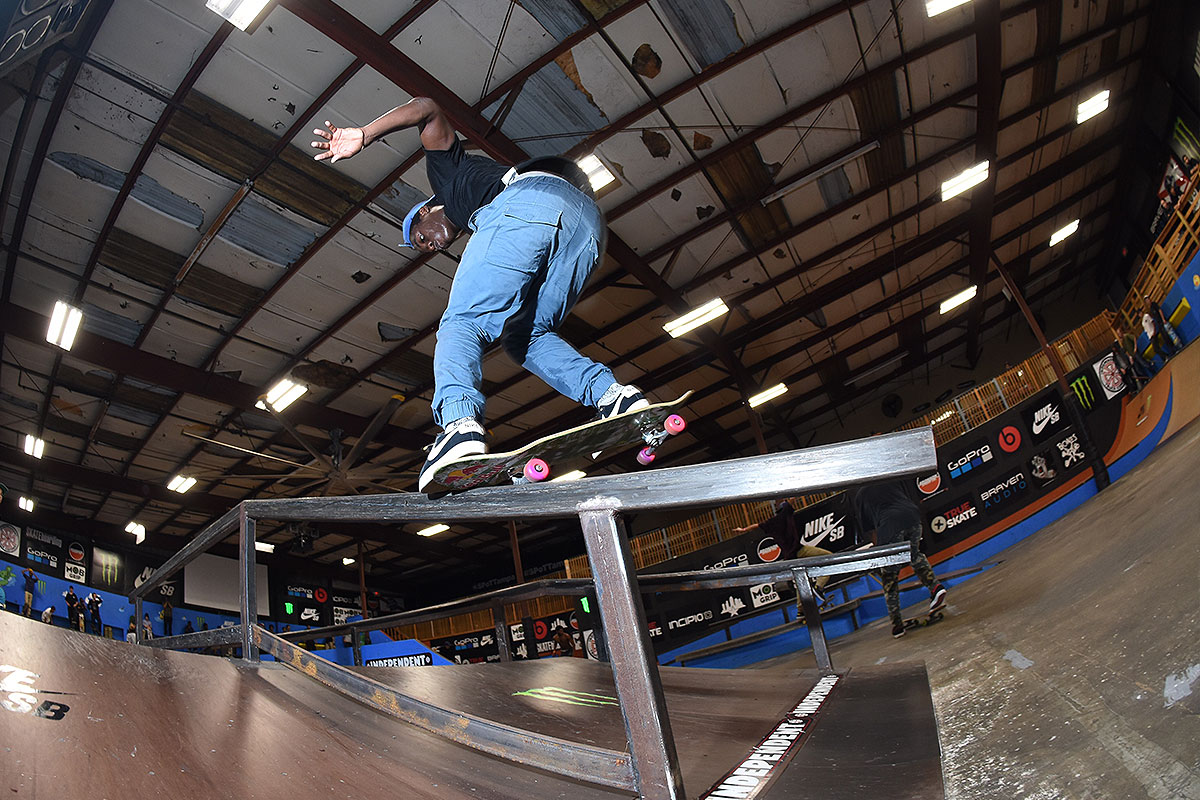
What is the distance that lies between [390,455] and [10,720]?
47.9ft

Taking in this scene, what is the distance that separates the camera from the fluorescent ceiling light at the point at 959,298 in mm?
15343

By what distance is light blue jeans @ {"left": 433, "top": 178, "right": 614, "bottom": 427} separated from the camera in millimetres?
2051

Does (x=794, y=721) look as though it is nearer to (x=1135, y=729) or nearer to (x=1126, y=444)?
(x=1135, y=729)

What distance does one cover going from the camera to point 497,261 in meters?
2.11

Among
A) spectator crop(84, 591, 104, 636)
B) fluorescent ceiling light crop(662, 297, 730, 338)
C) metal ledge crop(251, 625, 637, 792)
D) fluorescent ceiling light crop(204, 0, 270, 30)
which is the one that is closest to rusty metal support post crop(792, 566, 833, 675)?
metal ledge crop(251, 625, 637, 792)

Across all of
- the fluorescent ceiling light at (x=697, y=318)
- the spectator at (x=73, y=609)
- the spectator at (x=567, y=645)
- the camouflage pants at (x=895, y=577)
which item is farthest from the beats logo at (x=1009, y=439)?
the spectator at (x=73, y=609)

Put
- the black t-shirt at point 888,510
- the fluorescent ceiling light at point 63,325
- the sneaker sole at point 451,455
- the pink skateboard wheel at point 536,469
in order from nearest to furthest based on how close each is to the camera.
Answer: the sneaker sole at point 451,455, the pink skateboard wheel at point 536,469, the black t-shirt at point 888,510, the fluorescent ceiling light at point 63,325

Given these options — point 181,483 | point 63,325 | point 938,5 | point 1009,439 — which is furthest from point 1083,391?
point 181,483

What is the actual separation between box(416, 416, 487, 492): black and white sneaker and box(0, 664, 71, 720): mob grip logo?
0.88 m

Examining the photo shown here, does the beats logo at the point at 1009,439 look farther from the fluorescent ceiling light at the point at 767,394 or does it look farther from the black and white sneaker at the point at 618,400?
the black and white sneaker at the point at 618,400

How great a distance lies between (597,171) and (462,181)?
6437 mm

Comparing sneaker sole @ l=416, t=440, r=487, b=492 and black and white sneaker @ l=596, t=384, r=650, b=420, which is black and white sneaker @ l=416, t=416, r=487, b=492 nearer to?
sneaker sole @ l=416, t=440, r=487, b=492

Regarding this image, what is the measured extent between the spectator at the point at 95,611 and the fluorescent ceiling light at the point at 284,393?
6.57 meters

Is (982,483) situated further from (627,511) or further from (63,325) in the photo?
(63,325)
